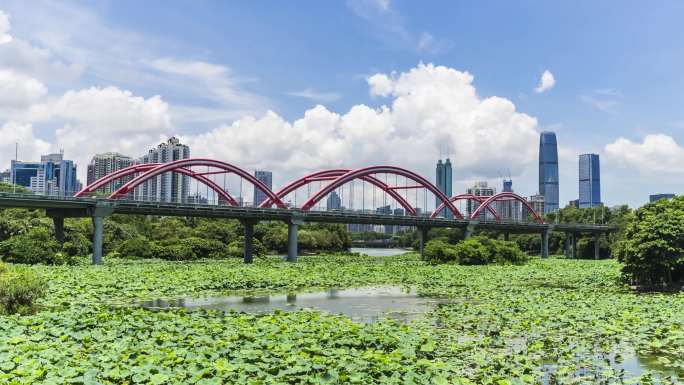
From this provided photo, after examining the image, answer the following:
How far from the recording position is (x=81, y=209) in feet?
133

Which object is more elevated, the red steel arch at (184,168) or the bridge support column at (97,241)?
the red steel arch at (184,168)

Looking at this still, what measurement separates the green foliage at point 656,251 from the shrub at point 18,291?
25988 millimetres

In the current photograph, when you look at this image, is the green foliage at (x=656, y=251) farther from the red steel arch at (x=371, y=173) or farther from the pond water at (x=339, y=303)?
the red steel arch at (x=371, y=173)

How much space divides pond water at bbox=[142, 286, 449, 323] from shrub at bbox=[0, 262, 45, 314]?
395cm

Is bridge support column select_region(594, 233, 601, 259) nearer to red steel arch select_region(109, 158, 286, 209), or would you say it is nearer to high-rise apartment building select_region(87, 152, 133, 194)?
red steel arch select_region(109, 158, 286, 209)

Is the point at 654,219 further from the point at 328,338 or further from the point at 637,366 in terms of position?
the point at 328,338

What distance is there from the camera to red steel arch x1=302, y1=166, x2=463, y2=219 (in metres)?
54.2

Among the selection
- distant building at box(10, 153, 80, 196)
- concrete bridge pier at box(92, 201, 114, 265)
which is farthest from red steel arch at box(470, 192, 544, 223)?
distant building at box(10, 153, 80, 196)

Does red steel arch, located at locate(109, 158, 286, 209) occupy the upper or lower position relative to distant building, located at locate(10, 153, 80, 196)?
lower

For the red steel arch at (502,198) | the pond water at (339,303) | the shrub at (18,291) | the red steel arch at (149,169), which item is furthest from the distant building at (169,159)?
the shrub at (18,291)

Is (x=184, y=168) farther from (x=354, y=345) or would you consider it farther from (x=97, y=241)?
(x=354, y=345)

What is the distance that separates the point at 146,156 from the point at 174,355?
98.5m

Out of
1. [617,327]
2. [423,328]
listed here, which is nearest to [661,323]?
[617,327]

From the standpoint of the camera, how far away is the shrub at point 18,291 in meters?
16.1
